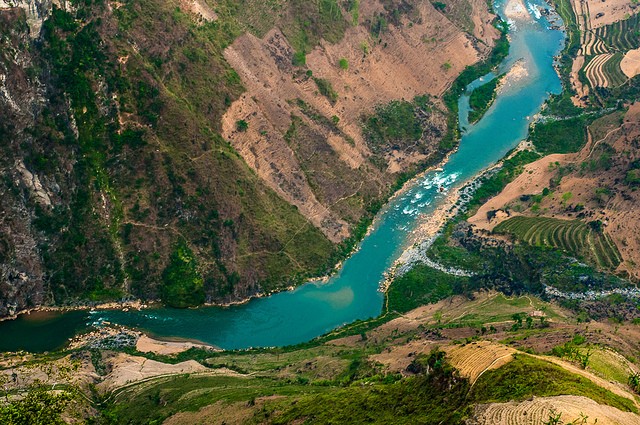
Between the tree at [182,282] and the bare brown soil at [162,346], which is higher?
the tree at [182,282]

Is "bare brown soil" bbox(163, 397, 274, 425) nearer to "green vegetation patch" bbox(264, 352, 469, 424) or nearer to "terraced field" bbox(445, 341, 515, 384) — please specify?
"green vegetation patch" bbox(264, 352, 469, 424)

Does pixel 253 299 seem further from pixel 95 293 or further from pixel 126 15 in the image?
pixel 126 15

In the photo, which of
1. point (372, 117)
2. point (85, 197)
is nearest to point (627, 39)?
point (372, 117)

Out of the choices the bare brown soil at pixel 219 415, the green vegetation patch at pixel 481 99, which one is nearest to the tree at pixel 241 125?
the green vegetation patch at pixel 481 99

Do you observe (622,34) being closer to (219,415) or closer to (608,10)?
(608,10)

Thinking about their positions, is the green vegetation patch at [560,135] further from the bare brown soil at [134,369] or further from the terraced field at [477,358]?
the bare brown soil at [134,369]

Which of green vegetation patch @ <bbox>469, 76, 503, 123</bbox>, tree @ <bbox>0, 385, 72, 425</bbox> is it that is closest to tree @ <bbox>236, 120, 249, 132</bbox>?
green vegetation patch @ <bbox>469, 76, 503, 123</bbox>

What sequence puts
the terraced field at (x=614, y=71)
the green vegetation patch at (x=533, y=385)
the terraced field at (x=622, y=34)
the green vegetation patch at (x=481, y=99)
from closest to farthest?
the green vegetation patch at (x=533, y=385), the green vegetation patch at (x=481, y=99), the terraced field at (x=614, y=71), the terraced field at (x=622, y=34)
